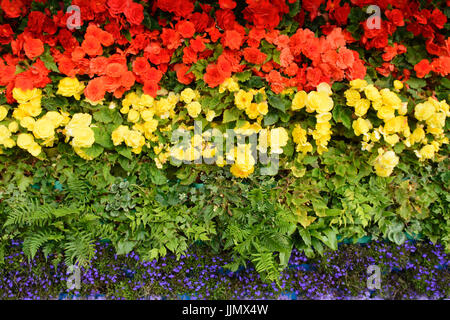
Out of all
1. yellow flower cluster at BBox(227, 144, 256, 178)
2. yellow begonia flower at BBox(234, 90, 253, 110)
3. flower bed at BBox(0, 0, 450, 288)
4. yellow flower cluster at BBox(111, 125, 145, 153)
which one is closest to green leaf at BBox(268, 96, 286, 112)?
flower bed at BBox(0, 0, 450, 288)

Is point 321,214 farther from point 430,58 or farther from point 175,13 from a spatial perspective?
point 175,13

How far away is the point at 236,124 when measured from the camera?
8.29 feet

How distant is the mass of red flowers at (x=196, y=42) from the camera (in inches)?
96.1

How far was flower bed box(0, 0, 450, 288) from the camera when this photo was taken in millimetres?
2453

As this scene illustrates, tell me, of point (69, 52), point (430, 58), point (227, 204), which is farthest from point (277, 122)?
Answer: point (69, 52)

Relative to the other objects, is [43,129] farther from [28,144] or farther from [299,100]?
[299,100]

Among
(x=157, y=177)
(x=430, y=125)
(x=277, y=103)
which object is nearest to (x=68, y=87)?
(x=157, y=177)

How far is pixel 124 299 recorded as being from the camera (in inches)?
98.7

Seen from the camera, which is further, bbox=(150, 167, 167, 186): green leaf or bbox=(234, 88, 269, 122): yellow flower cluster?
bbox=(150, 167, 167, 186): green leaf

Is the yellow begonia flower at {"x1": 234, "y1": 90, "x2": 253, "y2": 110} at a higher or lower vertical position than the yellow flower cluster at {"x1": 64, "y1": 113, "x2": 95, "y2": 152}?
higher

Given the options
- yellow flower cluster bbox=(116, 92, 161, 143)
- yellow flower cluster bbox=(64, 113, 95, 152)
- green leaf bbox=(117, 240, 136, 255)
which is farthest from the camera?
green leaf bbox=(117, 240, 136, 255)

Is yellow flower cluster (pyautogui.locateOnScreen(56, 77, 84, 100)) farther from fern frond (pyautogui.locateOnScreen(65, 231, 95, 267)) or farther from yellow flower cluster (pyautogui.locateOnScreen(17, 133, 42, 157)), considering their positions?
fern frond (pyautogui.locateOnScreen(65, 231, 95, 267))

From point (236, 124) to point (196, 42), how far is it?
0.55 m

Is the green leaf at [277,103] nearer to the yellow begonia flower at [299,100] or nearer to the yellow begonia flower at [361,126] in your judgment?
the yellow begonia flower at [299,100]
